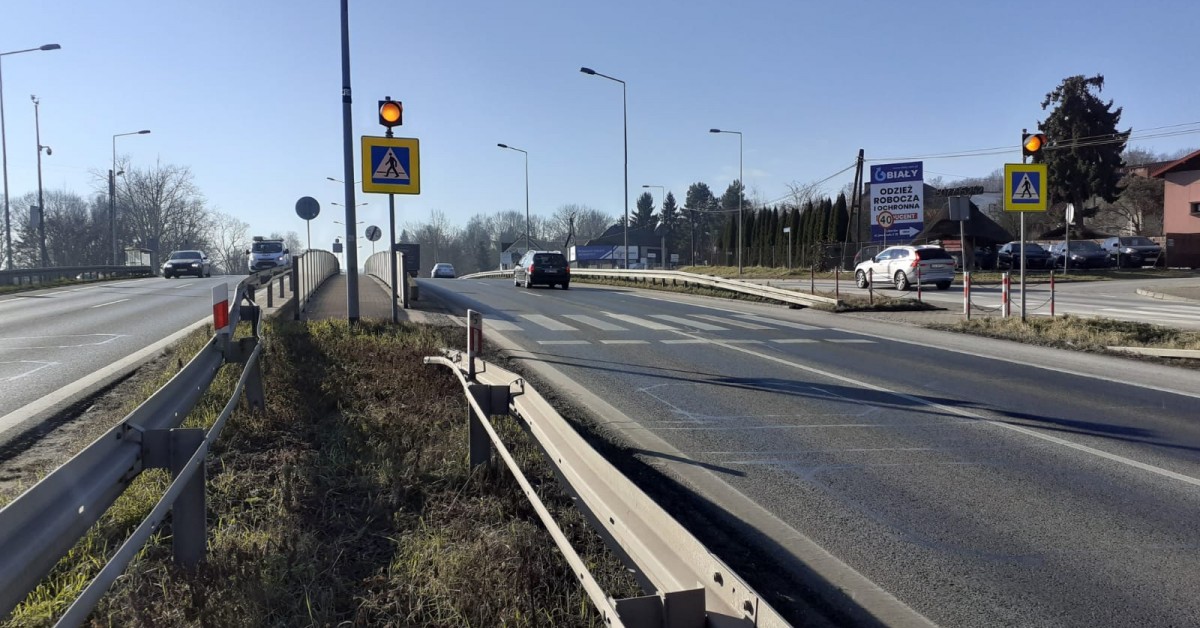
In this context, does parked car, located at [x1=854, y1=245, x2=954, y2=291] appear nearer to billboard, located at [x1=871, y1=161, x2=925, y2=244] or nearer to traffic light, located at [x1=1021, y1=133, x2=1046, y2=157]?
billboard, located at [x1=871, y1=161, x2=925, y2=244]

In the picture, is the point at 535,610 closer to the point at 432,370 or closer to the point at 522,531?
the point at 522,531

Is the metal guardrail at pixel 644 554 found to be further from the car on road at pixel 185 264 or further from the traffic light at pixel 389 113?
the car on road at pixel 185 264

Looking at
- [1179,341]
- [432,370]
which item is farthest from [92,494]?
[1179,341]

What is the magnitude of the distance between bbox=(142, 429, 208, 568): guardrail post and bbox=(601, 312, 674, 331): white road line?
12.6m

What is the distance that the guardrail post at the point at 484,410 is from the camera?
520 centimetres

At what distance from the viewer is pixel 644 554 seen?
108 inches

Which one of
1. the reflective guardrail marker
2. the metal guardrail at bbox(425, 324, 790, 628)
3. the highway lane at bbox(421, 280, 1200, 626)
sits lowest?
the highway lane at bbox(421, 280, 1200, 626)

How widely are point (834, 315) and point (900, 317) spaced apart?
5.22 feet

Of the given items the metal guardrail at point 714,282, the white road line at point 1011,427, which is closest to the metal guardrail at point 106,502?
the white road line at point 1011,427

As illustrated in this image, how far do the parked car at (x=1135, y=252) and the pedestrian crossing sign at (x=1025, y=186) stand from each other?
3418cm

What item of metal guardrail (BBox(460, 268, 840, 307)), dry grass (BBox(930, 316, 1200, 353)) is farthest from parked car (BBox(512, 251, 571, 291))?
dry grass (BBox(930, 316, 1200, 353))

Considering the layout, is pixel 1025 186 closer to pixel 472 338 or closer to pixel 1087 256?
pixel 472 338

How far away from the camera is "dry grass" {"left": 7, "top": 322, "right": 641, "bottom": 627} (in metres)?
3.45

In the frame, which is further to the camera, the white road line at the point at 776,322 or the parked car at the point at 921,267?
the parked car at the point at 921,267
